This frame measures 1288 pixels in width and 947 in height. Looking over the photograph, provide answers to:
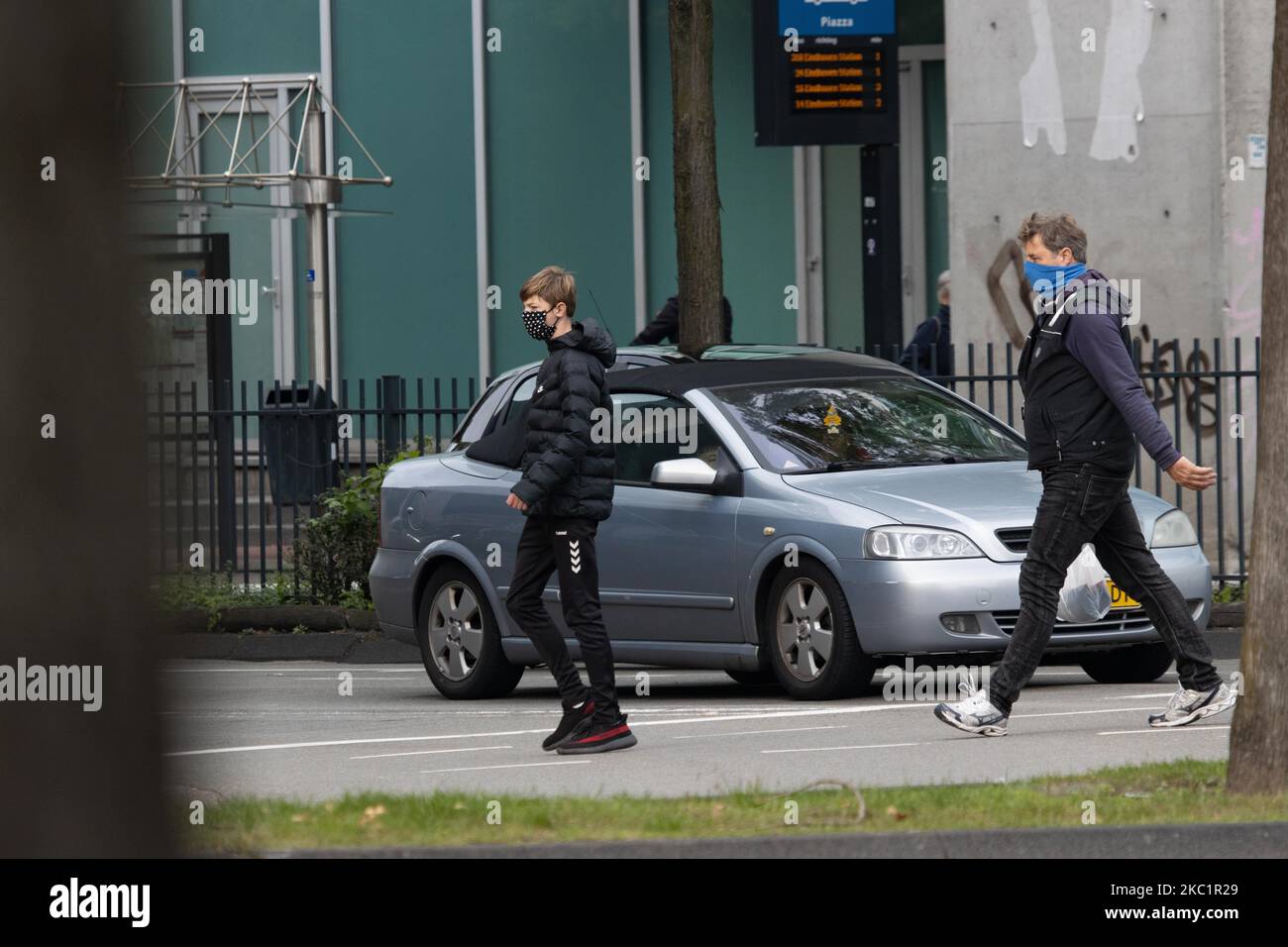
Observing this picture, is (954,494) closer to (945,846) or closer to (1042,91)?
(945,846)

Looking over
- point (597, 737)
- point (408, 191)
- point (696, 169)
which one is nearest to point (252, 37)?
point (408, 191)

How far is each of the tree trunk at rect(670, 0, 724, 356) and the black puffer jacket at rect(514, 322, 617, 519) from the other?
6.10 meters

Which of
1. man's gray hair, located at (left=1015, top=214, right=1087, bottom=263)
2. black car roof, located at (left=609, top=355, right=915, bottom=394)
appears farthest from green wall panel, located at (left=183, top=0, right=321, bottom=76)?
man's gray hair, located at (left=1015, top=214, right=1087, bottom=263)

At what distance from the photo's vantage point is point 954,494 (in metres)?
10.6

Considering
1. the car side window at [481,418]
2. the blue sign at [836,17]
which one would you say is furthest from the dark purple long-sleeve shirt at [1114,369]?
the blue sign at [836,17]

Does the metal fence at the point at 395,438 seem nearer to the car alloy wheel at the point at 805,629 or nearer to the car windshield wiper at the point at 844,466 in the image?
the car windshield wiper at the point at 844,466

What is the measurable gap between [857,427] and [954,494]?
2.88 feet

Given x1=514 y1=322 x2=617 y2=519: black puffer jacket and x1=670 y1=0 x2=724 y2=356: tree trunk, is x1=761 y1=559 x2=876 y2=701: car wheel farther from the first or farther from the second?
x1=670 y1=0 x2=724 y2=356: tree trunk

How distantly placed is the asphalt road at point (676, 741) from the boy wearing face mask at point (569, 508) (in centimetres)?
20

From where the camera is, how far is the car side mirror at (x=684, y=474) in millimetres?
10805

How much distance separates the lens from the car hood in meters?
10.3
